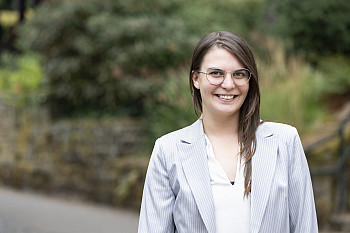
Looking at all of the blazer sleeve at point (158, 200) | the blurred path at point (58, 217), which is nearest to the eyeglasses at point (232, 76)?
the blazer sleeve at point (158, 200)

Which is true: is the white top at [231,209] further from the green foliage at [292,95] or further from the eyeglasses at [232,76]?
the green foliage at [292,95]

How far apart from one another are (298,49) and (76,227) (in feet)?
18.1

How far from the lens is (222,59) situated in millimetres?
2941

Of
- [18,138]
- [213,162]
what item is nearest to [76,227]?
[18,138]

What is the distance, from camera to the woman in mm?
2842

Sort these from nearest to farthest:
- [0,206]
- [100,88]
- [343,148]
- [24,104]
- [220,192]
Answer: [220,192] → [343,148] → [0,206] → [100,88] → [24,104]

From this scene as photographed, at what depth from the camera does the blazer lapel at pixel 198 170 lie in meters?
2.82

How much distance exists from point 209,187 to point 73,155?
10401 millimetres

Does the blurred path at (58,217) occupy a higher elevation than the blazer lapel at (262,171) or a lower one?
lower

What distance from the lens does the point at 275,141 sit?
2.95 metres

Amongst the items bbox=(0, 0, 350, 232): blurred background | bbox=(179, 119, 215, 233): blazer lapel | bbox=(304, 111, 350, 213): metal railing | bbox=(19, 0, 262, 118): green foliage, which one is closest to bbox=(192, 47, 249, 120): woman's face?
bbox=(179, 119, 215, 233): blazer lapel

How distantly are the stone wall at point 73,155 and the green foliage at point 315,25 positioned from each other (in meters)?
3.28

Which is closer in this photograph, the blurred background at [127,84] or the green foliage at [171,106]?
the green foliage at [171,106]

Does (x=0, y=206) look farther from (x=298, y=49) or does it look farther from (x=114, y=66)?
(x=298, y=49)
